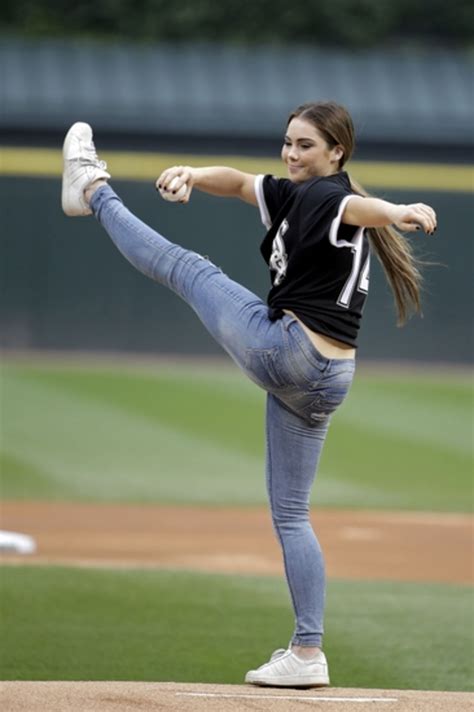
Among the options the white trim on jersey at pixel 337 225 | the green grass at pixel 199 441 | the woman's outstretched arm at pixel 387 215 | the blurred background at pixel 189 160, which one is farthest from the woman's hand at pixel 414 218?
the blurred background at pixel 189 160

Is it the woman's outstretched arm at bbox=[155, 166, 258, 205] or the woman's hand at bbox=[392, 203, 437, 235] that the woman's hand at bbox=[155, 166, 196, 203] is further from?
the woman's hand at bbox=[392, 203, 437, 235]

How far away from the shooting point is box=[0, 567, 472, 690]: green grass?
5688 millimetres

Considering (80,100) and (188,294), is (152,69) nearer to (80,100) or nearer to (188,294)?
(80,100)

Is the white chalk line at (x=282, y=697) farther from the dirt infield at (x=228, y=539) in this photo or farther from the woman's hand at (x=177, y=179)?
the dirt infield at (x=228, y=539)

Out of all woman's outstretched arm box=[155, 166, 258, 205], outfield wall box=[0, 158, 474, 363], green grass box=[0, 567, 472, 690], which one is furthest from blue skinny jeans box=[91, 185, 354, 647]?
outfield wall box=[0, 158, 474, 363]

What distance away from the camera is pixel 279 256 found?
4449 millimetres

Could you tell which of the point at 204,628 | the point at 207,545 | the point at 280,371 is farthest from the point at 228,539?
the point at 280,371

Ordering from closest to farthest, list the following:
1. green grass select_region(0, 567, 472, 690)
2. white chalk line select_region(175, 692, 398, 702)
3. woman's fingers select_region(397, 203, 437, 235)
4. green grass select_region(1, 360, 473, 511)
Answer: woman's fingers select_region(397, 203, 437, 235)
white chalk line select_region(175, 692, 398, 702)
green grass select_region(0, 567, 472, 690)
green grass select_region(1, 360, 473, 511)

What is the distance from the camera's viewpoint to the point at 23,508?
10.8m

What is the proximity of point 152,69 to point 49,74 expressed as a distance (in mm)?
1761

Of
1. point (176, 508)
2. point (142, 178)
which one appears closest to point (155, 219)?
point (142, 178)

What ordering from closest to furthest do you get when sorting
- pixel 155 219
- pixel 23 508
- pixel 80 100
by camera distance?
1. pixel 23 508
2. pixel 155 219
3. pixel 80 100

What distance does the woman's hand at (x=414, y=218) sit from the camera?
13.0 feet

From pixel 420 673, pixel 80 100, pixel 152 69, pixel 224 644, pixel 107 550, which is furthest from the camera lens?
pixel 152 69
